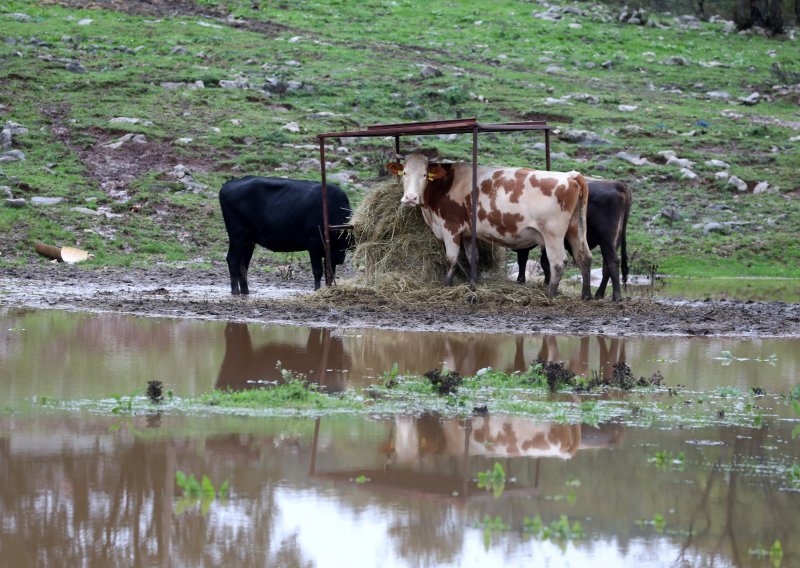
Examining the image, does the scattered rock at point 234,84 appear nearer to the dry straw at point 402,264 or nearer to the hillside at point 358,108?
the hillside at point 358,108

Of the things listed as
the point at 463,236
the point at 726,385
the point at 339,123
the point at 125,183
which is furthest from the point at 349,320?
the point at 339,123

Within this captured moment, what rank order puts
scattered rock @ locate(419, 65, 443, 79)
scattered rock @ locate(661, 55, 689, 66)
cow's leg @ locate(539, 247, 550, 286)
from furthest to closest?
scattered rock @ locate(661, 55, 689, 66), scattered rock @ locate(419, 65, 443, 79), cow's leg @ locate(539, 247, 550, 286)

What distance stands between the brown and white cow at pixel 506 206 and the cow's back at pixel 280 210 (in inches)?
56.1

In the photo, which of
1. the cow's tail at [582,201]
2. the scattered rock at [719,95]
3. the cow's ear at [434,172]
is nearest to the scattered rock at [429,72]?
the scattered rock at [719,95]

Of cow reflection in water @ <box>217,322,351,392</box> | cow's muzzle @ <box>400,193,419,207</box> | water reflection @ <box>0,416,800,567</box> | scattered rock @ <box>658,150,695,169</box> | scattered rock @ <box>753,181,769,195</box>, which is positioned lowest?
scattered rock @ <box>753,181,769,195</box>

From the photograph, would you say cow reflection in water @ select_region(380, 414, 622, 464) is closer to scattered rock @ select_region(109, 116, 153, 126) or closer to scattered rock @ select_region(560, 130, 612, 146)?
scattered rock @ select_region(109, 116, 153, 126)

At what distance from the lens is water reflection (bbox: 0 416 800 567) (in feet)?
17.4

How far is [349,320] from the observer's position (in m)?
12.8

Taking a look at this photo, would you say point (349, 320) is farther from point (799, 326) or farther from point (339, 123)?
point (339, 123)

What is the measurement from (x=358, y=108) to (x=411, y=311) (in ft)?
47.4

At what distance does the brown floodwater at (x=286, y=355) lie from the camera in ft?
29.8

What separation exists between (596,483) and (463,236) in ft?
28.7

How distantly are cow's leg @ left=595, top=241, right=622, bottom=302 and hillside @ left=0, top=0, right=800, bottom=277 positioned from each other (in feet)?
15.4

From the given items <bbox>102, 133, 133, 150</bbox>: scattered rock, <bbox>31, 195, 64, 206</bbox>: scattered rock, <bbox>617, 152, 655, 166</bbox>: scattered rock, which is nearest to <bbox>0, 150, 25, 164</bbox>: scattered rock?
<bbox>102, 133, 133, 150</bbox>: scattered rock
